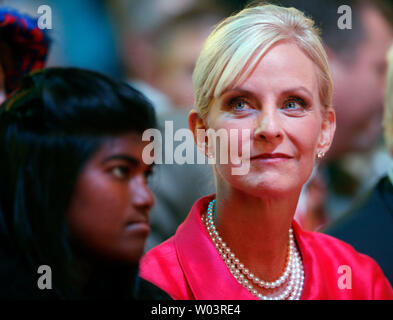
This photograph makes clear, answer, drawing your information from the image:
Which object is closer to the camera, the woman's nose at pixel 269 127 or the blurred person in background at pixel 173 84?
the woman's nose at pixel 269 127

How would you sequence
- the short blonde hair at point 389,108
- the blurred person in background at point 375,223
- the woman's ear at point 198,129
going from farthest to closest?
the short blonde hair at point 389,108 → the blurred person in background at point 375,223 → the woman's ear at point 198,129

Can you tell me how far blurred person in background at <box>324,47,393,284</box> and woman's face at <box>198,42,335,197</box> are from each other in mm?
295

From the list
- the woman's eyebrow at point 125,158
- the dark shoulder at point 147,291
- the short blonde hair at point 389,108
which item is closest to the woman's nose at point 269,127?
the woman's eyebrow at point 125,158

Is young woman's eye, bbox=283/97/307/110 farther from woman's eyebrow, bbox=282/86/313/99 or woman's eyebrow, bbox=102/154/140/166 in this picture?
woman's eyebrow, bbox=102/154/140/166

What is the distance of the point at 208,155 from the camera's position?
1.10 m

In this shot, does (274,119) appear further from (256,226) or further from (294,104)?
(256,226)

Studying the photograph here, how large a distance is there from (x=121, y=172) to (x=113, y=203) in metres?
0.06

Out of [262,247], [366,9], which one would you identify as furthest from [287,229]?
[366,9]

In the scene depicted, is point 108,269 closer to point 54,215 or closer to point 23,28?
point 54,215

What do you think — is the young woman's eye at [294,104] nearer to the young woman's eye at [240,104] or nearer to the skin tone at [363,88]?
the young woman's eye at [240,104]

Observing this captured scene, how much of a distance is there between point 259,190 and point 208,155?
145 mm

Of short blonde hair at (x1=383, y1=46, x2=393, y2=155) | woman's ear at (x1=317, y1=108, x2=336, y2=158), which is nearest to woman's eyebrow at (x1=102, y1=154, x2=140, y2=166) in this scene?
woman's ear at (x1=317, y1=108, x2=336, y2=158)

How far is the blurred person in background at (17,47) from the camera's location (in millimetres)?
1160

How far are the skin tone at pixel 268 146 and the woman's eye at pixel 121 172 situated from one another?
7.1 inches
